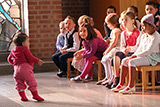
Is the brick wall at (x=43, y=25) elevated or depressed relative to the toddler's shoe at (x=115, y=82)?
elevated

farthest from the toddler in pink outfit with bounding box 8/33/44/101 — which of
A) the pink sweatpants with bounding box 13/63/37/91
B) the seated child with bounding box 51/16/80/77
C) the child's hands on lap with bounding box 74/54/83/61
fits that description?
the seated child with bounding box 51/16/80/77

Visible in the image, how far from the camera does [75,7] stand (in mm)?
9102

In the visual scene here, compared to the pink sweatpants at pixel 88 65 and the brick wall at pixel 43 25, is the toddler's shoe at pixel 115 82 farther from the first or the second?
the brick wall at pixel 43 25

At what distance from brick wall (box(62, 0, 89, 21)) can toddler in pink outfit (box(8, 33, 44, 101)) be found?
4.54 m

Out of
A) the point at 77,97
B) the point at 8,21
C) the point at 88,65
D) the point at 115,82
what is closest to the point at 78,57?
the point at 88,65

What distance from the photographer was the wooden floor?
168 inches

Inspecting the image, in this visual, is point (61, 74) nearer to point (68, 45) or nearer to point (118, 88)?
point (68, 45)

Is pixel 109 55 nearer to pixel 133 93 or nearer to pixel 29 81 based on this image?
pixel 133 93

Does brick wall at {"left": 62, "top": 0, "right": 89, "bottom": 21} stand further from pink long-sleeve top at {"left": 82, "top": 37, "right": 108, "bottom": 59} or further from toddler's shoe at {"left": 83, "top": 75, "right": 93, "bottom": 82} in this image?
toddler's shoe at {"left": 83, "top": 75, "right": 93, "bottom": 82}

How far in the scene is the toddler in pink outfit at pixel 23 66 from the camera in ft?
14.8

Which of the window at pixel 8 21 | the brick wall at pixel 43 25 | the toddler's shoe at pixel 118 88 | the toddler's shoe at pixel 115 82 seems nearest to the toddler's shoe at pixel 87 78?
the toddler's shoe at pixel 115 82

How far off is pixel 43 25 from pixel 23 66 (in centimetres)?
335

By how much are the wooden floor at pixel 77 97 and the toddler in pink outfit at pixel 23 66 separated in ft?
0.50

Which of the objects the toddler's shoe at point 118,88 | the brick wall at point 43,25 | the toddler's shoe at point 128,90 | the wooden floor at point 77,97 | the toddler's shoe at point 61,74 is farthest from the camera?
A: the brick wall at point 43,25
